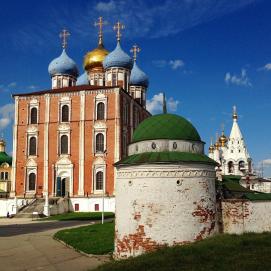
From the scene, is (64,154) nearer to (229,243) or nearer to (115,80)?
(115,80)

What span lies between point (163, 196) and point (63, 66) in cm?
3812

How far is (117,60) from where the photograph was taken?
156 ft

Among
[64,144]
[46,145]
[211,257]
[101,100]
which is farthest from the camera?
[46,145]

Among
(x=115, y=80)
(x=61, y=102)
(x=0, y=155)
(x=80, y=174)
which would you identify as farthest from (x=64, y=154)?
(x=0, y=155)

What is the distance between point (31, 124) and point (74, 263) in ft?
101

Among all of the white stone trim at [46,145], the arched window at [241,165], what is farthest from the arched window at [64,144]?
the arched window at [241,165]

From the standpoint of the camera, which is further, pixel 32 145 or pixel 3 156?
pixel 3 156

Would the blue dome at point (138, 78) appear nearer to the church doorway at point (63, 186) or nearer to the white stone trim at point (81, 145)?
the white stone trim at point (81, 145)

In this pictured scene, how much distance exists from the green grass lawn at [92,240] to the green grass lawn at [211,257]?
3.86 m

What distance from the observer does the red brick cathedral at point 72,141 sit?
41.7 m

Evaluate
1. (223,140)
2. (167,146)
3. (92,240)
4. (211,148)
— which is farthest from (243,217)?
(223,140)

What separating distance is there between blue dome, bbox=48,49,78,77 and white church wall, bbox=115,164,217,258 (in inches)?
1439

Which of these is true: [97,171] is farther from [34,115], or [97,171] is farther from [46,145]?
[34,115]

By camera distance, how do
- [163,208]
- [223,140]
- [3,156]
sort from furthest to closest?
[3,156], [223,140], [163,208]
